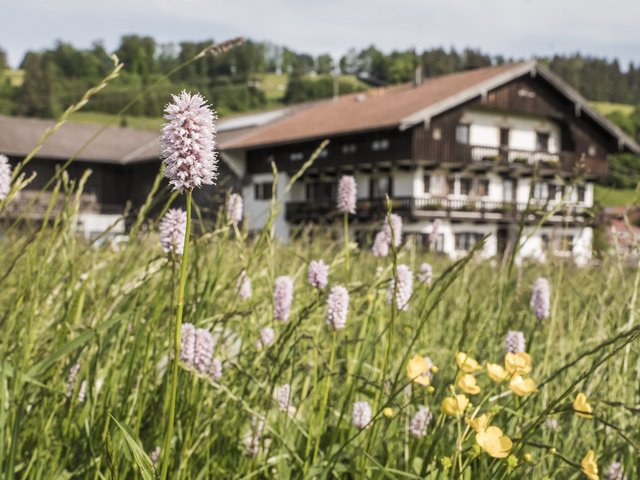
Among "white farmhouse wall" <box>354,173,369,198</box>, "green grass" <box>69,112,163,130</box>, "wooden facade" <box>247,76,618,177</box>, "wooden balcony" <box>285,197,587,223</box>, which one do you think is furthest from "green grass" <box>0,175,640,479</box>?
"green grass" <box>69,112,163,130</box>

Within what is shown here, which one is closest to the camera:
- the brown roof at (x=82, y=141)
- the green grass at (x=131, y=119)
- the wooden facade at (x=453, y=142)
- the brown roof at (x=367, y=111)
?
the brown roof at (x=367, y=111)

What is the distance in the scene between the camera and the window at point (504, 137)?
111ft

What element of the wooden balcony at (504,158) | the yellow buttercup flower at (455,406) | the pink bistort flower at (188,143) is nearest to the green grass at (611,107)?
the wooden balcony at (504,158)

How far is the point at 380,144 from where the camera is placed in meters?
31.1

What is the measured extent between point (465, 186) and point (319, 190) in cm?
603

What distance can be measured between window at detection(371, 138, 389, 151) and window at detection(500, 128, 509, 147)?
5.80m

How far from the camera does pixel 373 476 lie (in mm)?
1565

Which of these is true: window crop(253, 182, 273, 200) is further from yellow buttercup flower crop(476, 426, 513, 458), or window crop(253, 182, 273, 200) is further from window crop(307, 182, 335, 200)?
yellow buttercup flower crop(476, 426, 513, 458)

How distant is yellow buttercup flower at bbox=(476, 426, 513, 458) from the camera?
1.15 metres

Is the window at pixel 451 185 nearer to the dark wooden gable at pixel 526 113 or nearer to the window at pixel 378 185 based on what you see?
the dark wooden gable at pixel 526 113

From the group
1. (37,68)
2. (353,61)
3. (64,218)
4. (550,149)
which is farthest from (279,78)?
(64,218)

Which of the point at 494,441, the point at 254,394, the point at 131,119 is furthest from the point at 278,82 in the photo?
the point at 494,441

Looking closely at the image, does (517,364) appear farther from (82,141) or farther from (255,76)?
(255,76)

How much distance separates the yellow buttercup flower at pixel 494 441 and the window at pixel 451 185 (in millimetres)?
31483
